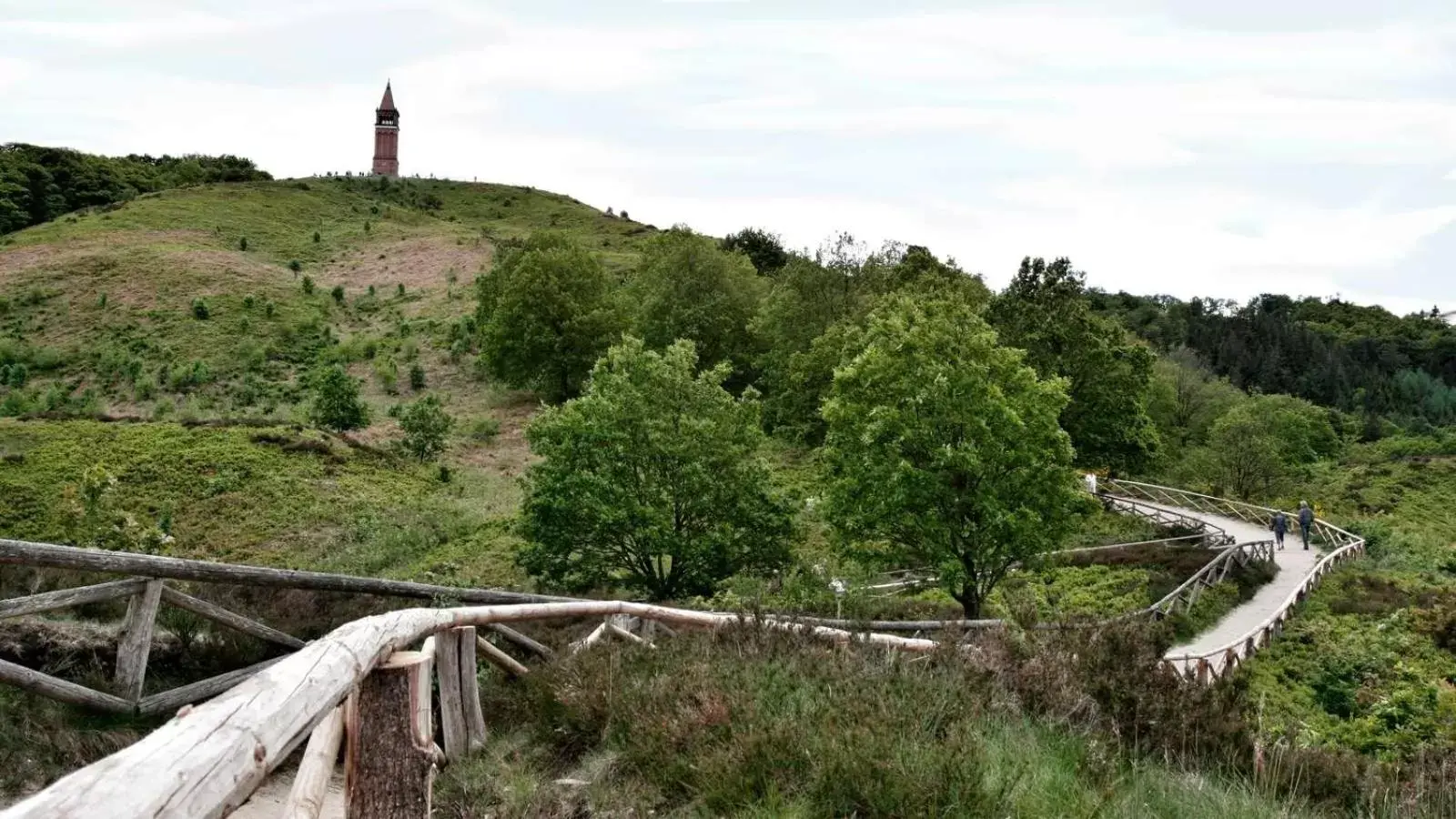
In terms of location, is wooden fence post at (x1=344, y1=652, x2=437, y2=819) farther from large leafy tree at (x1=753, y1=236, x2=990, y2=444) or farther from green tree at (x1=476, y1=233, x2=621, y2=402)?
green tree at (x1=476, y1=233, x2=621, y2=402)

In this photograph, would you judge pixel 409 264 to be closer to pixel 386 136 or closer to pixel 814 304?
pixel 814 304

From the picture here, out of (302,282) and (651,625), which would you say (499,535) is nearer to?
(651,625)

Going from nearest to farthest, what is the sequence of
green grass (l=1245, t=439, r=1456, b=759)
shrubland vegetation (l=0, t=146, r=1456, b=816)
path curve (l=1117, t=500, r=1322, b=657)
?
1. shrubland vegetation (l=0, t=146, r=1456, b=816)
2. green grass (l=1245, t=439, r=1456, b=759)
3. path curve (l=1117, t=500, r=1322, b=657)

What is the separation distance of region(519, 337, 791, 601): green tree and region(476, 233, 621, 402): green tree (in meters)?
24.0

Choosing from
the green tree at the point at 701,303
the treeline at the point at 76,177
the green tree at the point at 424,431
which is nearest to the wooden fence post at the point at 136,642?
the green tree at the point at 424,431

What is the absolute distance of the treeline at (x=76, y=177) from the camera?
81.6 meters

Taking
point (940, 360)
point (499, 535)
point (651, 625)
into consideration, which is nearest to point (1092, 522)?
point (940, 360)

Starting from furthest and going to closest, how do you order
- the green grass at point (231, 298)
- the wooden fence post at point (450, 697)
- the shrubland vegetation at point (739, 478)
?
the green grass at point (231, 298) → the wooden fence post at point (450, 697) → the shrubland vegetation at point (739, 478)

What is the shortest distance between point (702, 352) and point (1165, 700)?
4121cm

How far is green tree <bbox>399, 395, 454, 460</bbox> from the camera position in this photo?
114 feet

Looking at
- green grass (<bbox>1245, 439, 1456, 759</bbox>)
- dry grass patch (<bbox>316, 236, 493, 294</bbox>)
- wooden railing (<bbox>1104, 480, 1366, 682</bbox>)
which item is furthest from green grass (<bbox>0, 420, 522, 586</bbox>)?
dry grass patch (<bbox>316, 236, 493, 294</bbox>)

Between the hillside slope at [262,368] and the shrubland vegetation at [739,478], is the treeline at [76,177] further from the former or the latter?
the hillside slope at [262,368]

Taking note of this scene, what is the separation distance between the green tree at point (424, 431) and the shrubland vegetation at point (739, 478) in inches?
7.5

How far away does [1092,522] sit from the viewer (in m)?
35.6
